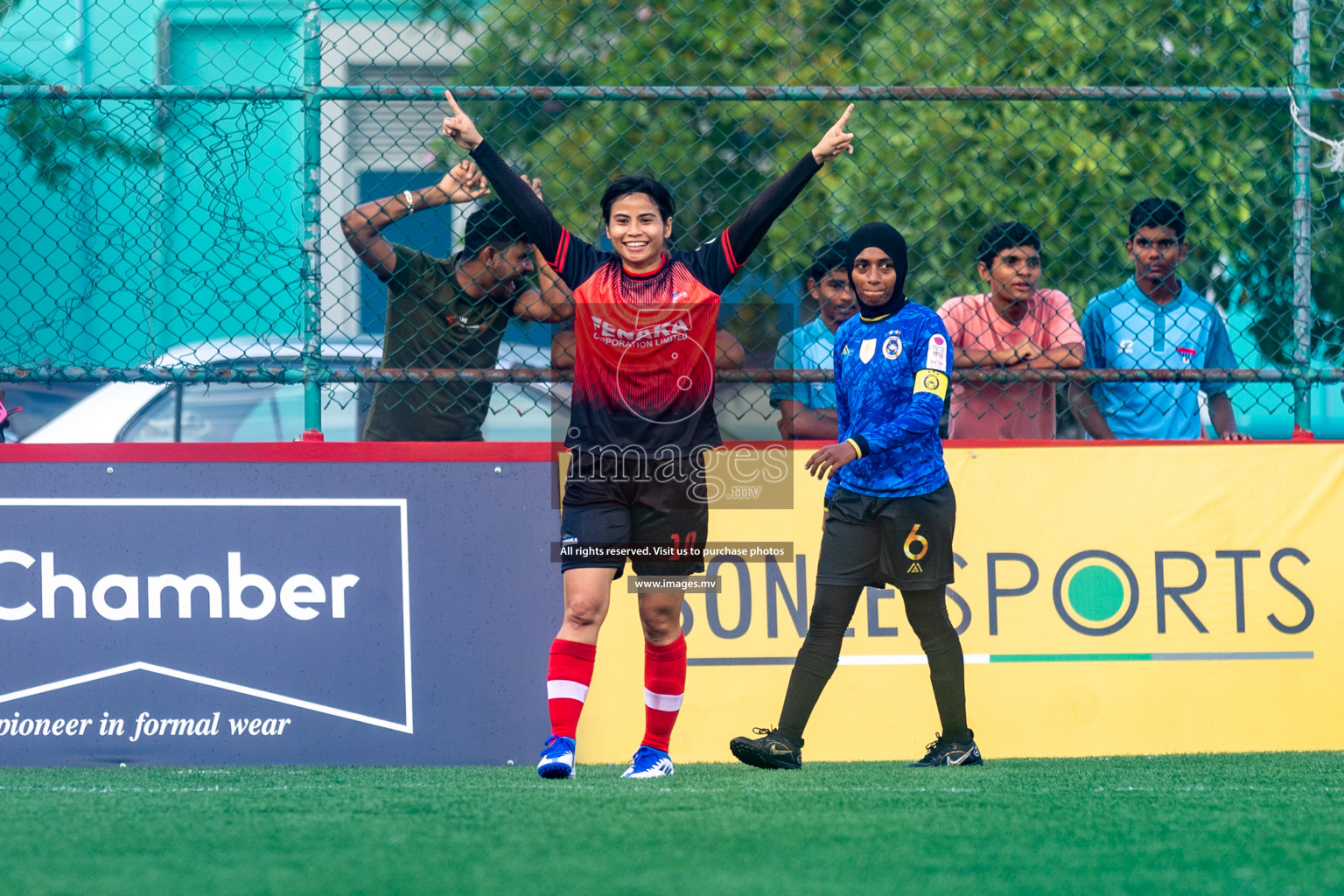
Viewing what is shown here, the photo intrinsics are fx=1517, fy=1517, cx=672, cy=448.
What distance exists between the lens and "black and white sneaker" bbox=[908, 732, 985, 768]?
507 cm

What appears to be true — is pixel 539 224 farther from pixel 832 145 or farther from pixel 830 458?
pixel 830 458

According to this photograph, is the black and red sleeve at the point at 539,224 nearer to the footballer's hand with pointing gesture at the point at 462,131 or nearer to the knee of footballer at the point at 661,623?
the footballer's hand with pointing gesture at the point at 462,131

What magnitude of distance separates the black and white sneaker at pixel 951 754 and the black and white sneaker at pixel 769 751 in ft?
1.38

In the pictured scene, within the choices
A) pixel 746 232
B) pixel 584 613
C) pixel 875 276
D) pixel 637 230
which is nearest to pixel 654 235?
pixel 637 230

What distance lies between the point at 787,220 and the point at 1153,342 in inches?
159

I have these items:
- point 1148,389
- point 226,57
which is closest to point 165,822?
point 1148,389

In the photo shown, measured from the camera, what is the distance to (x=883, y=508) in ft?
16.2

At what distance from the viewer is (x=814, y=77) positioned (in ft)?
32.4

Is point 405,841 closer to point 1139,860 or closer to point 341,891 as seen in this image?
point 341,891

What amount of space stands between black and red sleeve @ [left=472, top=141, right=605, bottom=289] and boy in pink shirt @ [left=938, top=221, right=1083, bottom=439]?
4.98ft

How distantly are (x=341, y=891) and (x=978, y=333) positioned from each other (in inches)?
133

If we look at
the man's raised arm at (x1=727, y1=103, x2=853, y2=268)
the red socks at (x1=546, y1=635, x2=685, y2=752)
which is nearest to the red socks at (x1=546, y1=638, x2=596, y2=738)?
the red socks at (x1=546, y1=635, x2=685, y2=752)

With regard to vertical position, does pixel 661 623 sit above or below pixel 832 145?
below

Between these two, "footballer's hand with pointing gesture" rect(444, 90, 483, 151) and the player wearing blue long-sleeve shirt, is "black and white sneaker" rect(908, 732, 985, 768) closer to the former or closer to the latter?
the player wearing blue long-sleeve shirt
